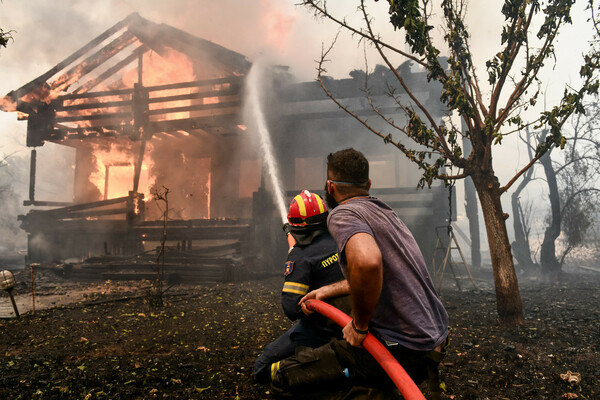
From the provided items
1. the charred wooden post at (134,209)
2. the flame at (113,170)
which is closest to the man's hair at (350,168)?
the charred wooden post at (134,209)

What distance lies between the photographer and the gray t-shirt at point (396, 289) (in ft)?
6.09

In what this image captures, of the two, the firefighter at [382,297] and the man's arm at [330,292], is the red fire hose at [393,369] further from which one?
the man's arm at [330,292]

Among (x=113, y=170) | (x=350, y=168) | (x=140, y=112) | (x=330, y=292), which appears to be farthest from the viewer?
(x=113, y=170)

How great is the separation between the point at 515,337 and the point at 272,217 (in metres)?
8.86

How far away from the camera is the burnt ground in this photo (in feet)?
11.8

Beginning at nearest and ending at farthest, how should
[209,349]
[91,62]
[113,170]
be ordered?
[209,349]
[91,62]
[113,170]

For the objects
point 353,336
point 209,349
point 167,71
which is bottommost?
point 209,349

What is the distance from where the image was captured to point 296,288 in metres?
2.90

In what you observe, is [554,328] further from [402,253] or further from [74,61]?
[74,61]

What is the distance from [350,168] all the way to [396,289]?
2.51 ft

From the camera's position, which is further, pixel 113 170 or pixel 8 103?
pixel 113 170

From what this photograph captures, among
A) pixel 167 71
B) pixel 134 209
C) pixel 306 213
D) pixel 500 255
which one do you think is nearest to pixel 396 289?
pixel 306 213

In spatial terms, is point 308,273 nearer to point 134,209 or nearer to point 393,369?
point 393,369

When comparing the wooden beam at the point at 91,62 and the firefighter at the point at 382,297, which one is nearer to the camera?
the firefighter at the point at 382,297
